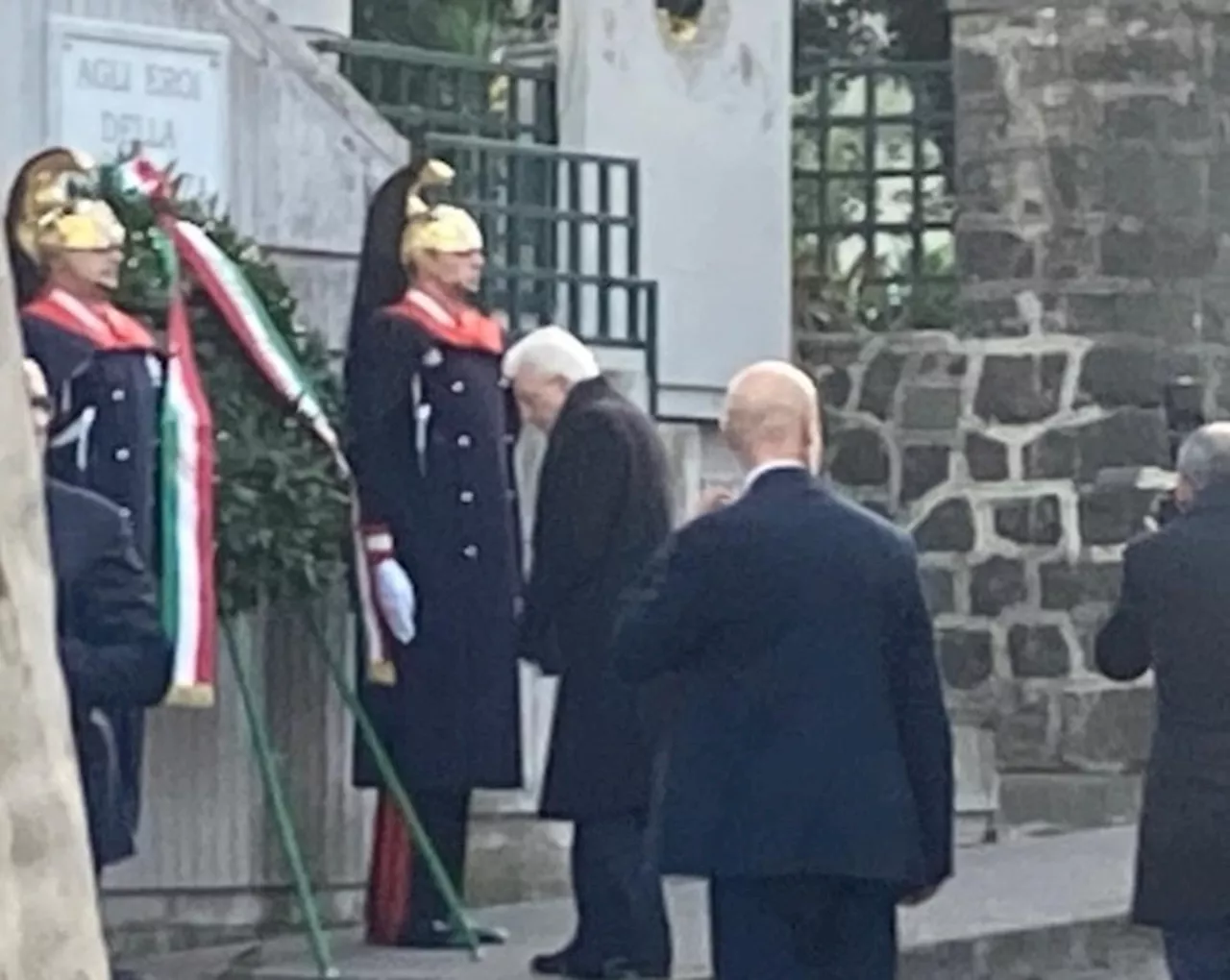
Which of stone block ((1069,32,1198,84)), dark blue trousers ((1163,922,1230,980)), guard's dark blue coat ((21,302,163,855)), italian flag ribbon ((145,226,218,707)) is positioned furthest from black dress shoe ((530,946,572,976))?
stone block ((1069,32,1198,84))

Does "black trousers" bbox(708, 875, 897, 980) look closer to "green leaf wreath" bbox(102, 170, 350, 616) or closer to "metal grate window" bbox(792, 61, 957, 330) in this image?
"green leaf wreath" bbox(102, 170, 350, 616)

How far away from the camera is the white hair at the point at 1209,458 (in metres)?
8.73

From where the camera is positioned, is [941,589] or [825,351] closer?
[941,589]

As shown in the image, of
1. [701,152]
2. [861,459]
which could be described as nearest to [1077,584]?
[861,459]

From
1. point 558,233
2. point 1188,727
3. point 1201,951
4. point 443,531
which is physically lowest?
point 1201,951

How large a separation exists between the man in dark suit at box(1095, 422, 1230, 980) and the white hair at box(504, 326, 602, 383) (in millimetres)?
1779

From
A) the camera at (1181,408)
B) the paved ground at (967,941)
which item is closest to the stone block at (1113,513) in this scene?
the camera at (1181,408)

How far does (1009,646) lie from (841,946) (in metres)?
6.94

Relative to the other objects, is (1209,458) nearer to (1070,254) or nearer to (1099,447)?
(1099,447)

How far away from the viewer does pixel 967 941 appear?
1113cm

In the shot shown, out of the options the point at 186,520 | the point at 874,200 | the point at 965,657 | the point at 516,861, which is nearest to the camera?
the point at 186,520

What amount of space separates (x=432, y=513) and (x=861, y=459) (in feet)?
16.8

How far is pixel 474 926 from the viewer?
35.0ft

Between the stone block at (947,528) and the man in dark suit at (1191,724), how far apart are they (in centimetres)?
617
